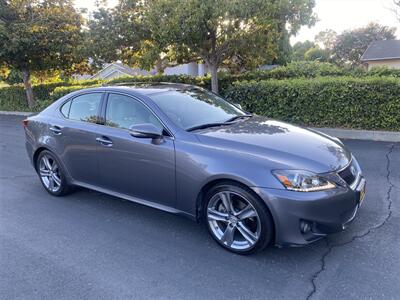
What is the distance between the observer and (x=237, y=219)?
3.35m

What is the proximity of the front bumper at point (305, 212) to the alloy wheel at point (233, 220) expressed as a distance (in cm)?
21

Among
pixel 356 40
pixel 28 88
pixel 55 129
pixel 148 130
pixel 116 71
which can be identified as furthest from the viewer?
pixel 356 40

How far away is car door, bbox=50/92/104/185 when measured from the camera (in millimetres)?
4414

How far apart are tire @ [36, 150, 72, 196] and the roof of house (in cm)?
3540

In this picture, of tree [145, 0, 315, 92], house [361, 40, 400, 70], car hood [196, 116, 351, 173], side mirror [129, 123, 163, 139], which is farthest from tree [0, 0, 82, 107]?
house [361, 40, 400, 70]

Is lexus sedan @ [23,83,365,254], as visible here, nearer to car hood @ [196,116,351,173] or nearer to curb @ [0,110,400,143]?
car hood @ [196,116,351,173]

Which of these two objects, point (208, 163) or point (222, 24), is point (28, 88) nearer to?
point (222, 24)

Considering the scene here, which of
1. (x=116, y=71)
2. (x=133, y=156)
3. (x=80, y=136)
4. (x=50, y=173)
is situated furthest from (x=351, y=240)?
(x=116, y=71)

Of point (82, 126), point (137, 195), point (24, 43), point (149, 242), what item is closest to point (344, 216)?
point (149, 242)

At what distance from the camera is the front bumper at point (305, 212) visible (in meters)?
2.99

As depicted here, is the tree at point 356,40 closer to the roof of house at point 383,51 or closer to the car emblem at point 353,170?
the roof of house at point 383,51

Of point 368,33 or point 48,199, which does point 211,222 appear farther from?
point 368,33

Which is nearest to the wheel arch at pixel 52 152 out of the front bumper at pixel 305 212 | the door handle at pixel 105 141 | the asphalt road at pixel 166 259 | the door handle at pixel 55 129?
the door handle at pixel 55 129

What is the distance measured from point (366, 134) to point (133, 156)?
5.75 m
